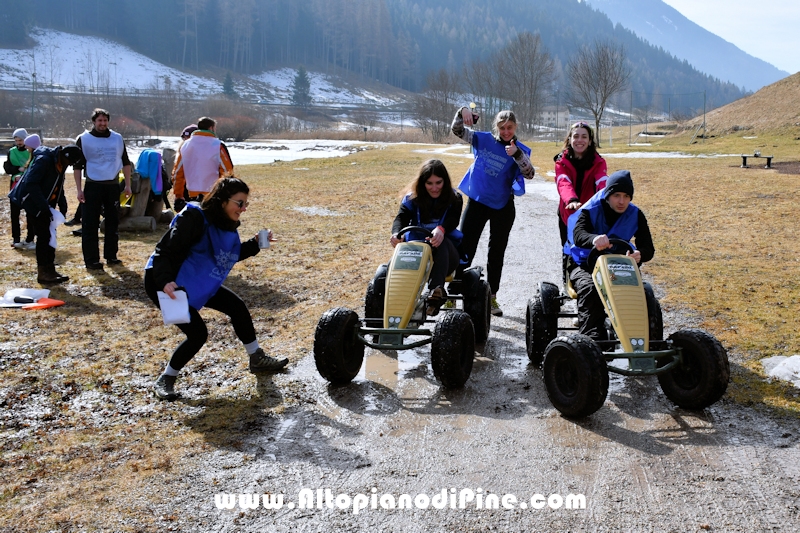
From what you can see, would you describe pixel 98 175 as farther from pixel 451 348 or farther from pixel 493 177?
pixel 451 348

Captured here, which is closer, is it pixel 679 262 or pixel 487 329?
pixel 487 329

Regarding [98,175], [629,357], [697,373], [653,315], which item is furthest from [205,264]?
[98,175]

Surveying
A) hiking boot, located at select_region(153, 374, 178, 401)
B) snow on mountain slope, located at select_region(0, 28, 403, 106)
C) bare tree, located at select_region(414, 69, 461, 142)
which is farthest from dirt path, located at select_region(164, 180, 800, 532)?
snow on mountain slope, located at select_region(0, 28, 403, 106)

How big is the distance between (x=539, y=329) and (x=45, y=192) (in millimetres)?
7209

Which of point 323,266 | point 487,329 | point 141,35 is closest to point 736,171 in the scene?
point 323,266

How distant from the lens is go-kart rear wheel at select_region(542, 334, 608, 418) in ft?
16.2

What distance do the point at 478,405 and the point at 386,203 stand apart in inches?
504

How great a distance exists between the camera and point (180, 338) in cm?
754

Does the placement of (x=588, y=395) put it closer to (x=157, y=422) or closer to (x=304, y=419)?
(x=304, y=419)

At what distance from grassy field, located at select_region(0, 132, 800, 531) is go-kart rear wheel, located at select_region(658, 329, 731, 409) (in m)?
0.60

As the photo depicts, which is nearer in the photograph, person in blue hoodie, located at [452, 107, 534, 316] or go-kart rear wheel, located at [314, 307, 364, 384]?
go-kart rear wheel, located at [314, 307, 364, 384]

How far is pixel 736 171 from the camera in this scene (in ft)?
77.9

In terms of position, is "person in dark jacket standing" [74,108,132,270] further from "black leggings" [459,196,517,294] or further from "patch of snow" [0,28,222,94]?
"patch of snow" [0,28,222,94]

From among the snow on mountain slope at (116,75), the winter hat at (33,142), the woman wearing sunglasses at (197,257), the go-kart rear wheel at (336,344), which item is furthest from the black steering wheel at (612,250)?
the snow on mountain slope at (116,75)
